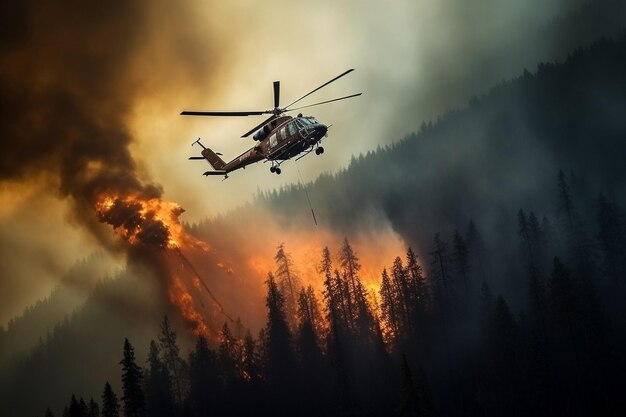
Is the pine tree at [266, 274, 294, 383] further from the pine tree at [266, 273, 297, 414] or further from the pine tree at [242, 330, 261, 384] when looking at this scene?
the pine tree at [242, 330, 261, 384]

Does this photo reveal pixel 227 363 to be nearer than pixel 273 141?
No

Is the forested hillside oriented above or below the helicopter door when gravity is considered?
below

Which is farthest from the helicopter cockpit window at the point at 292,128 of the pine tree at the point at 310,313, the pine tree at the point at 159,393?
the pine tree at the point at 310,313

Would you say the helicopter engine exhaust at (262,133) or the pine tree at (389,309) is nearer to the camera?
the helicopter engine exhaust at (262,133)

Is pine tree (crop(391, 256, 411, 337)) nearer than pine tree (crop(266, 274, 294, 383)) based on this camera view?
No

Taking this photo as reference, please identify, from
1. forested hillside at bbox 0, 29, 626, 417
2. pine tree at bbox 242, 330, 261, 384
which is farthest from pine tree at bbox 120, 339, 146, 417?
pine tree at bbox 242, 330, 261, 384

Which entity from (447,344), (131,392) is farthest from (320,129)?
(447,344)

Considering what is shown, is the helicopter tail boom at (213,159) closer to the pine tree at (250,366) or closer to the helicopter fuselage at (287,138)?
the helicopter fuselage at (287,138)

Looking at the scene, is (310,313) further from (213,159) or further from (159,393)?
(213,159)
